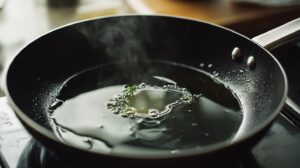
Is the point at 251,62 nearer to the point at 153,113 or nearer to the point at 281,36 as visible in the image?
the point at 281,36

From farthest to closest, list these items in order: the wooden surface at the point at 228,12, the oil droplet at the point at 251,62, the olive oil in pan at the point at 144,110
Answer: the wooden surface at the point at 228,12, the oil droplet at the point at 251,62, the olive oil in pan at the point at 144,110

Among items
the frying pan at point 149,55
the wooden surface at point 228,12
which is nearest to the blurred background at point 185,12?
the wooden surface at point 228,12

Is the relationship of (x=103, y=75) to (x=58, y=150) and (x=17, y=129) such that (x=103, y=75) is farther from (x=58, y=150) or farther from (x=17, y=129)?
(x=58, y=150)

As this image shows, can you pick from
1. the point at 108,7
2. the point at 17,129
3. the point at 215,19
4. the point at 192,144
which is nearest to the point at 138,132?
the point at 192,144

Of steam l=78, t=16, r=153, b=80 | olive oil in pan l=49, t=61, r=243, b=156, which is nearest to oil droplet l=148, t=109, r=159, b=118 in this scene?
olive oil in pan l=49, t=61, r=243, b=156

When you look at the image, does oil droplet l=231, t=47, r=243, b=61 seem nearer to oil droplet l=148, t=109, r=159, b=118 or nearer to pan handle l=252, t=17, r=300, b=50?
pan handle l=252, t=17, r=300, b=50

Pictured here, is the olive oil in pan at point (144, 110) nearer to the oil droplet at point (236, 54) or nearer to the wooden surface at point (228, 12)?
the oil droplet at point (236, 54)
